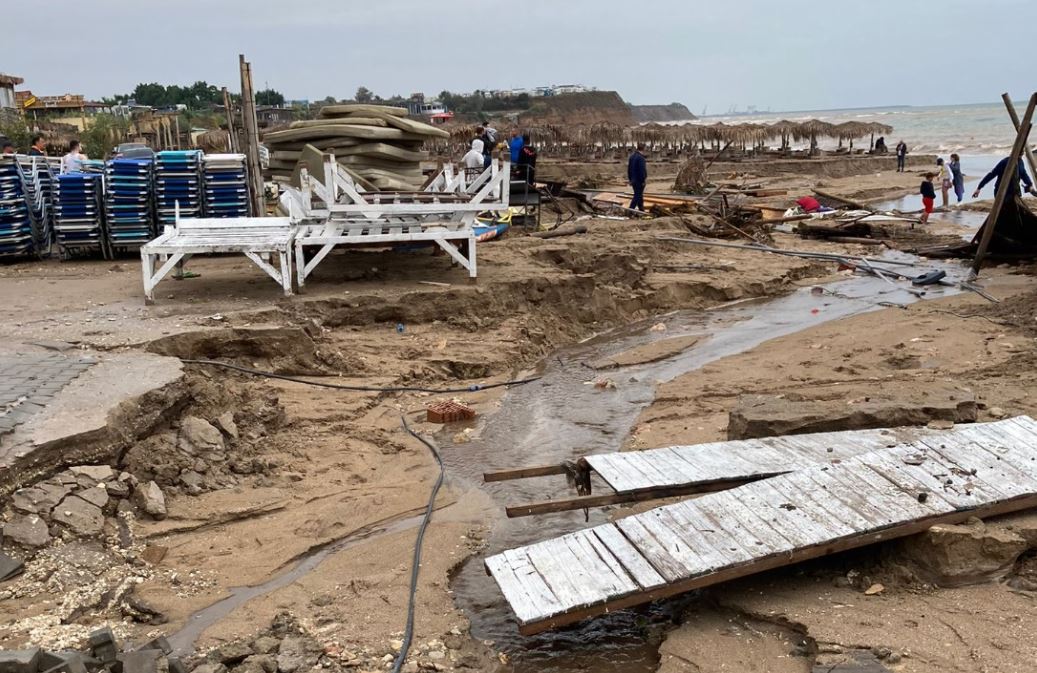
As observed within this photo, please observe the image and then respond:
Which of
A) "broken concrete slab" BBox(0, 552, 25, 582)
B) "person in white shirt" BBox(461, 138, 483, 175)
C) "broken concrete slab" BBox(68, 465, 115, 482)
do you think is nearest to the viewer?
"broken concrete slab" BBox(0, 552, 25, 582)

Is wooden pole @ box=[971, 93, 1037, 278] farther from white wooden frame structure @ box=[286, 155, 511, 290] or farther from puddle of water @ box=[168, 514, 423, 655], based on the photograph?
puddle of water @ box=[168, 514, 423, 655]

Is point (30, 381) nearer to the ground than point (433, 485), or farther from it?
farther from it

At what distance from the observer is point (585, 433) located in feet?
25.2

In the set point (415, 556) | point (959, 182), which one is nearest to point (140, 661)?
point (415, 556)

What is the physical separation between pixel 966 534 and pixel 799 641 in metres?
1.13

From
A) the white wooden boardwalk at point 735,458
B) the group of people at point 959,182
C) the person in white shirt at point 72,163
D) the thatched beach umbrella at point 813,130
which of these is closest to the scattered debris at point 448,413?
the white wooden boardwalk at point 735,458

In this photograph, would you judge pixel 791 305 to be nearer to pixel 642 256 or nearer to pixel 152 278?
pixel 642 256

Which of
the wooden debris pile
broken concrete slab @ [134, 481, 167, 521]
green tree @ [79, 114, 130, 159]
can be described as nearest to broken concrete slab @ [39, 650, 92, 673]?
broken concrete slab @ [134, 481, 167, 521]

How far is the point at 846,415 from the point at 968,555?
164 cm

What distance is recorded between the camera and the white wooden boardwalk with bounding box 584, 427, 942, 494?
521 centimetres

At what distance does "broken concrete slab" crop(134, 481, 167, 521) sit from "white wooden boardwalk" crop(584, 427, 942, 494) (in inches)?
110

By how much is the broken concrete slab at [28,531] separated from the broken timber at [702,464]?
2.58 metres

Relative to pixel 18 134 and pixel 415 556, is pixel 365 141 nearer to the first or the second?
pixel 415 556

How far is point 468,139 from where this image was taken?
3819 cm
